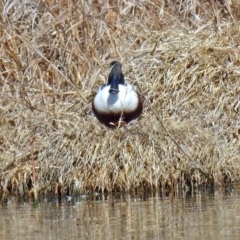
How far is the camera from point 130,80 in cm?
909

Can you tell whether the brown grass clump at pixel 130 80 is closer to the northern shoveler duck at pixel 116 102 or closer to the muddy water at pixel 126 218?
the northern shoveler duck at pixel 116 102

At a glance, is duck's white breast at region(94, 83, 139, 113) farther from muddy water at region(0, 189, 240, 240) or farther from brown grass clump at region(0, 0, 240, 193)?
muddy water at region(0, 189, 240, 240)

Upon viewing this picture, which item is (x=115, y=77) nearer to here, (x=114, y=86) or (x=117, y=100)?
(x=114, y=86)

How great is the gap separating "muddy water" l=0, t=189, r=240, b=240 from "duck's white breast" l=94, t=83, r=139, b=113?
125 centimetres

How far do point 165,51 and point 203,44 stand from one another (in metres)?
0.37

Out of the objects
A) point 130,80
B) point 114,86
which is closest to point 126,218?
point 114,86

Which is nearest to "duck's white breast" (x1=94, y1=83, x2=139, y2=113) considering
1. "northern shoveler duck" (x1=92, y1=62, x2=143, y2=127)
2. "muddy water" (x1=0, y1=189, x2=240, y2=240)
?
"northern shoveler duck" (x1=92, y1=62, x2=143, y2=127)

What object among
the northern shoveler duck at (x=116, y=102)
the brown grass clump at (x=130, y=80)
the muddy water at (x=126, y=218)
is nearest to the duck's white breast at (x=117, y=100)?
the northern shoveler duck at (x=116, y=102)

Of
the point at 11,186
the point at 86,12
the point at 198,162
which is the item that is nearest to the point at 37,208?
the point at 11,186

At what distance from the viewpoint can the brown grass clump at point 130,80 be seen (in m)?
7.64

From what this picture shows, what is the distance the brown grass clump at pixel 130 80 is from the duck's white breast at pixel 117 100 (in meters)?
0.16

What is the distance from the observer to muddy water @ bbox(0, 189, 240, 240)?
5.66 meters

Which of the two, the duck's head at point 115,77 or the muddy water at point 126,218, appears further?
the duck's head at point 115,77

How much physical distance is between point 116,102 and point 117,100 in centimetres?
2
